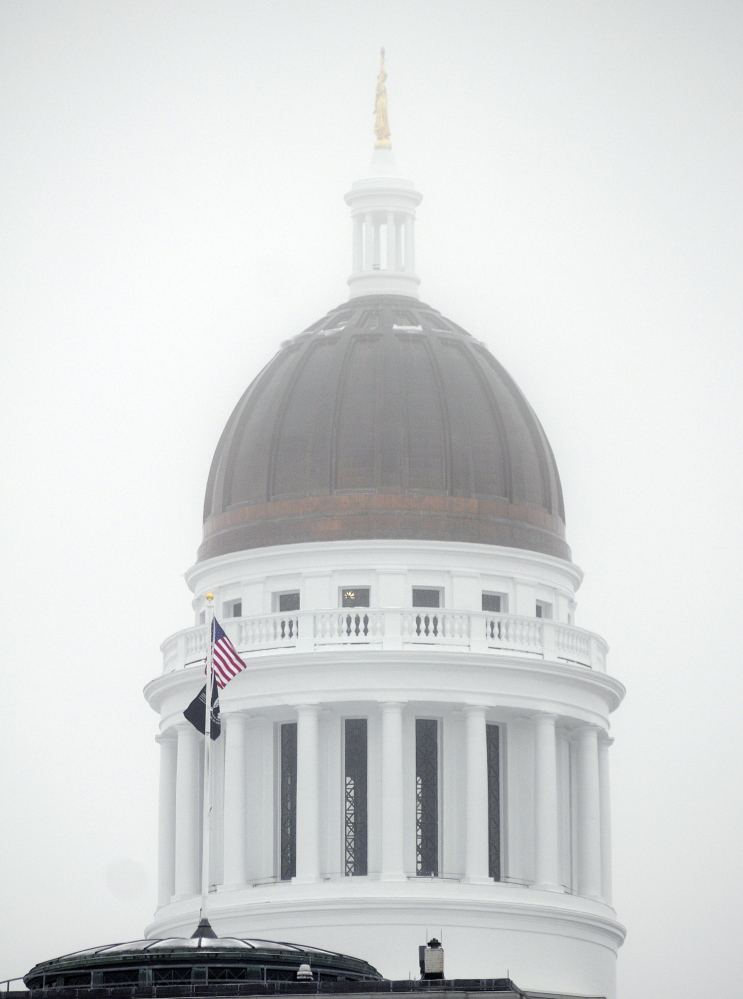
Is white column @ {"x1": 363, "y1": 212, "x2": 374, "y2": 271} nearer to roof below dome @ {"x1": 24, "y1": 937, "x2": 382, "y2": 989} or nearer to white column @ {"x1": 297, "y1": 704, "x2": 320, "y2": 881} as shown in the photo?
white column @ {"x1": 297, "y1": 704, "x2": 320, "y2": 881}

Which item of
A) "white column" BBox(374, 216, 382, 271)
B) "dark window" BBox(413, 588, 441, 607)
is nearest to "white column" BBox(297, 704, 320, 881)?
"dark window" BBox(413, 588, 441, 607)

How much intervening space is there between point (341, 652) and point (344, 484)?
6.05 metres

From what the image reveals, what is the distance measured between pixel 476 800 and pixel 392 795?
7.61 feet

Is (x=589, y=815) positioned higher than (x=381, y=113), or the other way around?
(x=381, y=113)

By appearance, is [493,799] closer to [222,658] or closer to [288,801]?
[288,801]

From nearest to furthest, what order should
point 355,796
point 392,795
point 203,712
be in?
point 203,712 → point 392,795 → point 355,796

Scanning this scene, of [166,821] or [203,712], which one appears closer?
[203,712]

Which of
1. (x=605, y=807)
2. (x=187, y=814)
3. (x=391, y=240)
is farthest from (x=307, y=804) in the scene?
(x=391, y=240)

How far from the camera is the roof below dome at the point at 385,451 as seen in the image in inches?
3452

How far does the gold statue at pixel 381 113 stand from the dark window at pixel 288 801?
19.7 m

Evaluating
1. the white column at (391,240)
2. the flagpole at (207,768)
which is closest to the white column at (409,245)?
the white column at (391,240)

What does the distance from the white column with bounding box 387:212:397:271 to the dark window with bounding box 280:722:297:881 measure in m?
15.4

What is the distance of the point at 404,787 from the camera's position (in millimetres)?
85188

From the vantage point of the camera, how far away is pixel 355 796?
282ft
